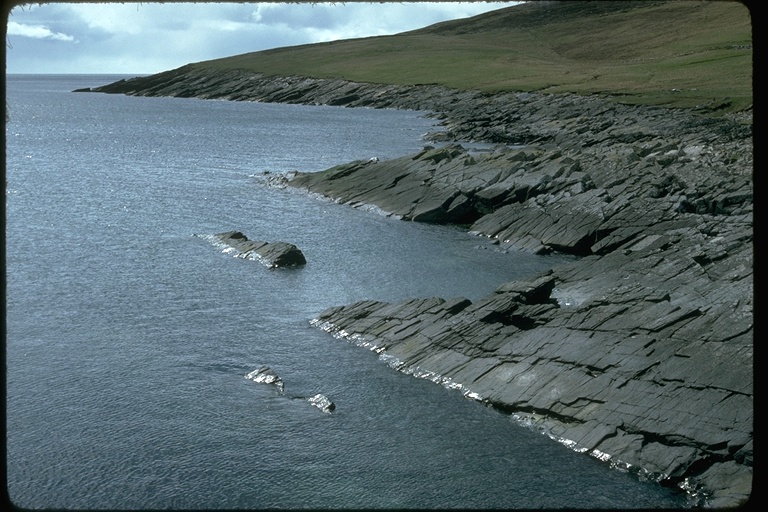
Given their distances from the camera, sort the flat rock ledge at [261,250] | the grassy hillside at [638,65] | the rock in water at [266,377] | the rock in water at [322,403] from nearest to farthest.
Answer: the rock in water at [322,403] < the rock in water at [266,377] < the flat rock ledge at [261,250] < the grassy hillside at [638,65]

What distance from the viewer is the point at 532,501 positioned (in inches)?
923

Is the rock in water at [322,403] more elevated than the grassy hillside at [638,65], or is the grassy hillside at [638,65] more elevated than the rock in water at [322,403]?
the grassy hillside at [638,65]

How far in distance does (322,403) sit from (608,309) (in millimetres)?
12315

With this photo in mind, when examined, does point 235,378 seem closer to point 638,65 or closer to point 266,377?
point 266,377

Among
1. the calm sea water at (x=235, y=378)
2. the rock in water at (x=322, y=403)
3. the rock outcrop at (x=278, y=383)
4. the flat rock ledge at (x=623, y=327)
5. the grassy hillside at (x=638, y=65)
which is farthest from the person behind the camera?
the grassy hillside at (x=638, y=65)

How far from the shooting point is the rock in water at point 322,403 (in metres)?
29.2

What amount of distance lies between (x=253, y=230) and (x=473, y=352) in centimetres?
3065

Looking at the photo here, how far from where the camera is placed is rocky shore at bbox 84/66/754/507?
82.5 ft

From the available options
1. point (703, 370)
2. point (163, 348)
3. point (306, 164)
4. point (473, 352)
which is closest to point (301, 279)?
point (163, 348)

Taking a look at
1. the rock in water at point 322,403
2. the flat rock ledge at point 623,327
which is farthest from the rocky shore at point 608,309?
the rock in water at point 322,403

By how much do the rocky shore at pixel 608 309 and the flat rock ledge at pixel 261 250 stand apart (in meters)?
10.5

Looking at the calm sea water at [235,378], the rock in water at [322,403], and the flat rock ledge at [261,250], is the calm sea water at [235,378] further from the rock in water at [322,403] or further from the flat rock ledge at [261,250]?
the flat rock ledge at [261,250]

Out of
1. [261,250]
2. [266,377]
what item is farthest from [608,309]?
[261,250]

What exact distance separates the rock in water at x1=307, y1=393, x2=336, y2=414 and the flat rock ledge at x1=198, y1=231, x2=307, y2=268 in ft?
65.9
